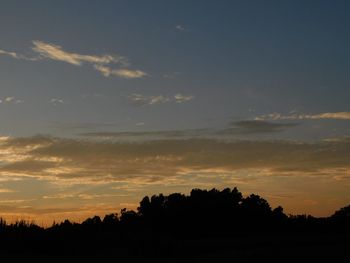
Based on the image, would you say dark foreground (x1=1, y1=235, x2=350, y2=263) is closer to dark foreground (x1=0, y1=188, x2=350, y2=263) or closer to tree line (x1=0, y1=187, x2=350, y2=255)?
dark foreground (x1=0, y1=188, x2=350, y2=263)

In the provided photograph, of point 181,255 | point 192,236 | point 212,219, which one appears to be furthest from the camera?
point 212,219

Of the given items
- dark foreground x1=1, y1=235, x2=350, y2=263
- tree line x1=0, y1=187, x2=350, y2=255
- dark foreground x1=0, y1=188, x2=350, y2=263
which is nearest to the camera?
dark foreground x1=1, y1=235, x2=350, y2=263

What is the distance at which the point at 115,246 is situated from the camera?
98.2 ft

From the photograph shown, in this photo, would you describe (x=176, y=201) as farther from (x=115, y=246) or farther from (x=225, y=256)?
(x=225, y=256)

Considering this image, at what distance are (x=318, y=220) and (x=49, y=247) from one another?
31.8 meters

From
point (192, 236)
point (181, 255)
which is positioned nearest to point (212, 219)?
point (192, 236)

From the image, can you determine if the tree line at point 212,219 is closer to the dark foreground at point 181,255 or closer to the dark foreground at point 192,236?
the dark foreground at point 192,236

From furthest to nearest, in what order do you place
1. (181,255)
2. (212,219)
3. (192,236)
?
1. (212,219)
2. (192,236)
3. (181,255)

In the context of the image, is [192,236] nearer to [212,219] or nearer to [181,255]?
[212,219]

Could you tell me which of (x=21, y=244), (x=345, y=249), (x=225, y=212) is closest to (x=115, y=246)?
(x=21, y=244)

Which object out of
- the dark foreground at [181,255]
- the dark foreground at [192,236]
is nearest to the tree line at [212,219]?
the dark foreground at [192,236]

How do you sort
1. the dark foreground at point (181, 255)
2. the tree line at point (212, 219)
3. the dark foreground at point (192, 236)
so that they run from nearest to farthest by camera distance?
the dark foreground at point (181, 255), the dark foreground at point (192, 236), the tree line at point (212, 219)

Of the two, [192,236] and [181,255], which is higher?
[192,236]

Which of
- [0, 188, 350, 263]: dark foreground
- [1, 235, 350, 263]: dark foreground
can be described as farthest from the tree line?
[1, 235, 350, 263]: dark foreground
